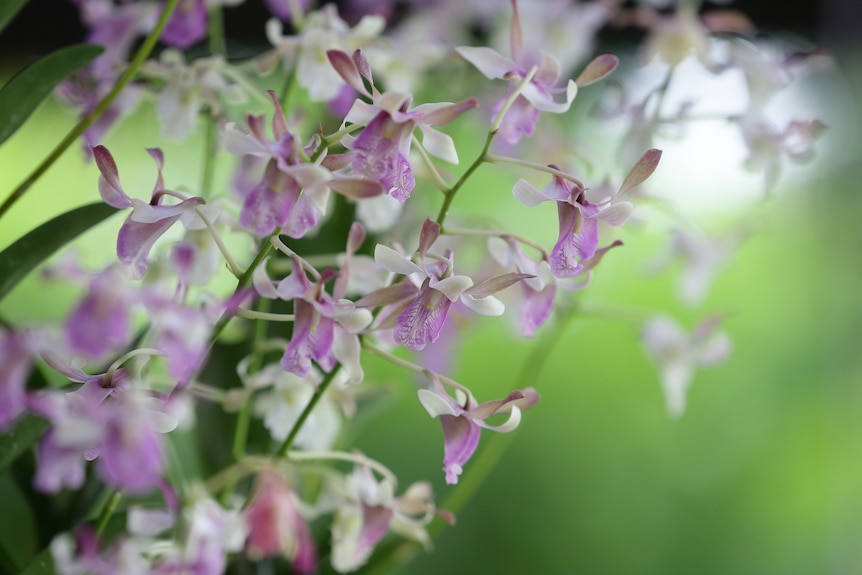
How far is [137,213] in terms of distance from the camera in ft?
0.82

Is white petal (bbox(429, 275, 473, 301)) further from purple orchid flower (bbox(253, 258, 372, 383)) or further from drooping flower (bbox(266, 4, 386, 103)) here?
drooping flower (bbox(266, 4, 386, 103))

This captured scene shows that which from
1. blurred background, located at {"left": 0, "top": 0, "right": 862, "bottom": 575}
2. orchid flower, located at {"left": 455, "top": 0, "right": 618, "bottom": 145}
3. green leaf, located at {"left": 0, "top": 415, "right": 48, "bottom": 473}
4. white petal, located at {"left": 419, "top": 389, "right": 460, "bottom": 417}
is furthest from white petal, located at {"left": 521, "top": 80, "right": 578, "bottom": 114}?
blurred background, located at {"left": 0, "top": 0, "right": 862, "bottom": 575}

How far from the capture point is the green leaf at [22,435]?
31 centimetres

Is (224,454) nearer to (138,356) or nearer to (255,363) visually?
(255,363)

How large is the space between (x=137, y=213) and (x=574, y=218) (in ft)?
0.43

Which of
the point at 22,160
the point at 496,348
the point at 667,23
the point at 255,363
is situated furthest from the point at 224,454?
the point at 22,160

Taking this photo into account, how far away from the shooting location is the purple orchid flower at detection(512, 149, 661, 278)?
25cm

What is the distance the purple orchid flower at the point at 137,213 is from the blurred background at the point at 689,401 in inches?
28.8

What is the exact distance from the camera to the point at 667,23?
45cm

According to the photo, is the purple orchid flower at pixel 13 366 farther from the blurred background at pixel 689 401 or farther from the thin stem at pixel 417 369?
the blurred background at pixel 689 401

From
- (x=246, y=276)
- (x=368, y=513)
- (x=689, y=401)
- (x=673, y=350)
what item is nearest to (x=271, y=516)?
(x=368, y=513)

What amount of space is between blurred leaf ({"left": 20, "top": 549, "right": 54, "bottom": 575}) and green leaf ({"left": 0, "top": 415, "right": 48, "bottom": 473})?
38mm

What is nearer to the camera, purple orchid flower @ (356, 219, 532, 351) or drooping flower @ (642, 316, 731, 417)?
purple orchid flower @ (356, 219, 532, 351)

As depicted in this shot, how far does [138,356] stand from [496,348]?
86 centimetres
